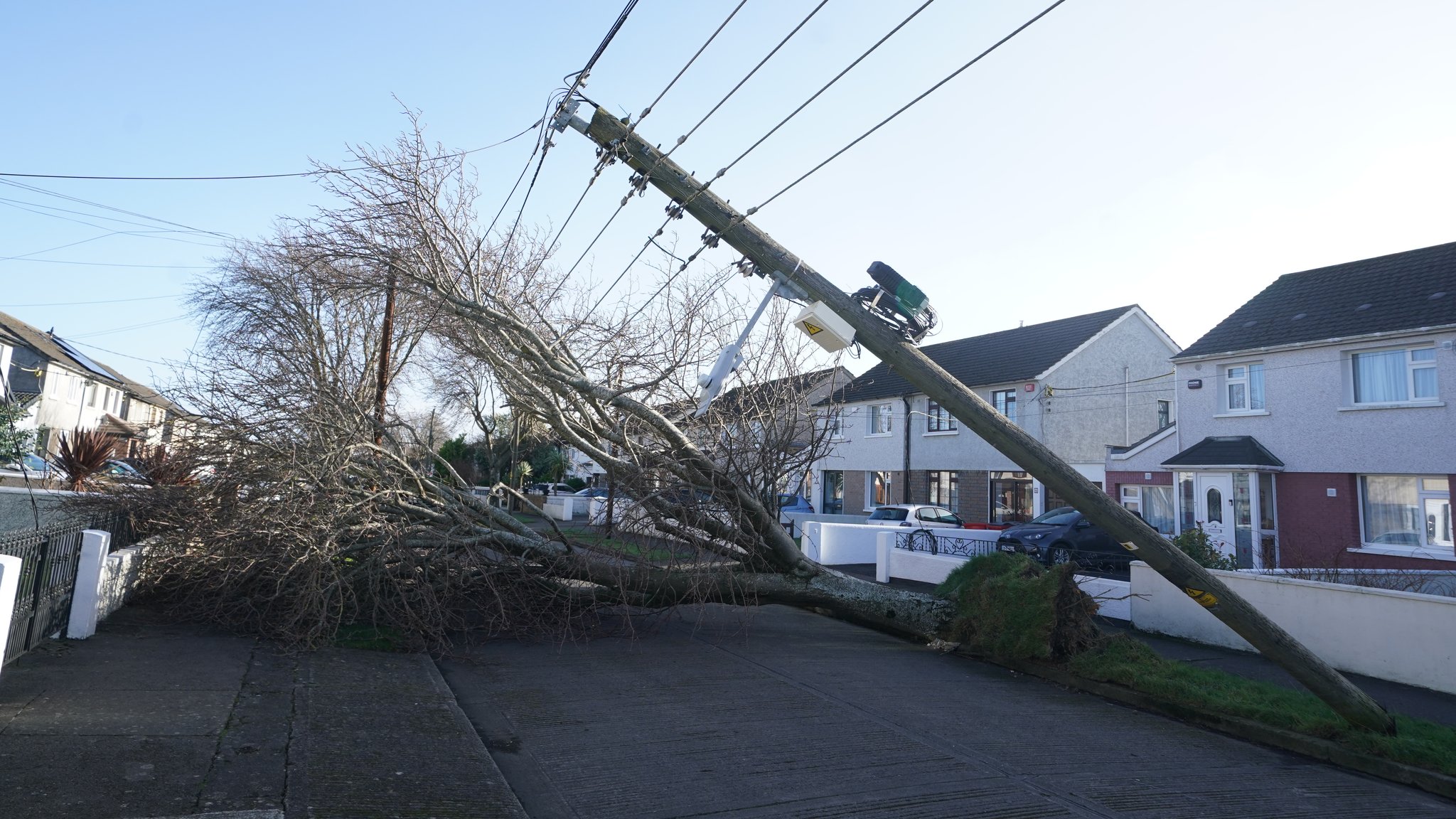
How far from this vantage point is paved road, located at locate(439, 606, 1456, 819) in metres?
5.62

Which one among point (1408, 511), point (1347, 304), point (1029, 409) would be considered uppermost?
point (1347, 304)

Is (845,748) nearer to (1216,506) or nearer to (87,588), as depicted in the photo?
(87,588)

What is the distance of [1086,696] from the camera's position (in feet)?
30.8

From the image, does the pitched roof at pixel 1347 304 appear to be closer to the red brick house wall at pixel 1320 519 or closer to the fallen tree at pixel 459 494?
the red brick house wall at pixel 1320 519

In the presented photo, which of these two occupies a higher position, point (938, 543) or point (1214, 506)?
point (1214, 506)

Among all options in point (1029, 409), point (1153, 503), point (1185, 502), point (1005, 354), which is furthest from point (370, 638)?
point (1005, 354)

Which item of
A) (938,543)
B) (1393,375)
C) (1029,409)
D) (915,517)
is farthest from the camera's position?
(1029,409)

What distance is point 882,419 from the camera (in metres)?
35.5

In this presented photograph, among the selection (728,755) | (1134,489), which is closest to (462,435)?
(1134,489)

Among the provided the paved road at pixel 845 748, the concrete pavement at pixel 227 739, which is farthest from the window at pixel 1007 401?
the concrete pavement at pixel 227 739

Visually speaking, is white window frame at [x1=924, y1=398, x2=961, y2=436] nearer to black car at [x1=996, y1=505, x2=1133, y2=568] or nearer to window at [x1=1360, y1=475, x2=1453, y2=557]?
black car at [x1=996, y1=505, x2=1133, y2=568]

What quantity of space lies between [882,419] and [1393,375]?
18.8 meters

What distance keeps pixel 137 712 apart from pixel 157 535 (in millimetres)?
5486

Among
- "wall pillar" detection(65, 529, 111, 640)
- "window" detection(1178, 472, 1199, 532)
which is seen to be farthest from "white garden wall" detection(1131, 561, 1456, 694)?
"wall pillar" detection(65, 529, 111, 640)
